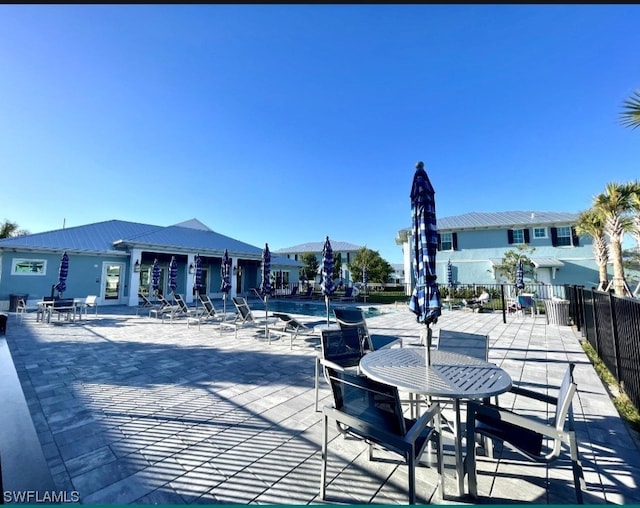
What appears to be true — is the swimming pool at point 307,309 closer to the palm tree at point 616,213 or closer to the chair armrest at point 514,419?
the palm tree at point 616,213

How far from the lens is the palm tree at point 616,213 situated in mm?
10344

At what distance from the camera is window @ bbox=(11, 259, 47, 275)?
44.7 feet

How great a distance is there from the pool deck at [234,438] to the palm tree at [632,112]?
4655 mm

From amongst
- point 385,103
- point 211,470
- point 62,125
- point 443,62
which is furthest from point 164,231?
point 211,470

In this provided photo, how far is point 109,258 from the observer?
53.4ft

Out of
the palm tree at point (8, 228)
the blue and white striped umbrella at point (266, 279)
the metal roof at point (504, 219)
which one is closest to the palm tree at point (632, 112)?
the blue and white striped umbrella at point (266, 279)

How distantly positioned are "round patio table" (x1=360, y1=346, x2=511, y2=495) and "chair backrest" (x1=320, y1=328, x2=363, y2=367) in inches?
33.4

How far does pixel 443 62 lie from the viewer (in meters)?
7.91

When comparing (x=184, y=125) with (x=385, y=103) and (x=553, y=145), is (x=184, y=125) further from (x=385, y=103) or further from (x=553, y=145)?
(x=553, y=145)

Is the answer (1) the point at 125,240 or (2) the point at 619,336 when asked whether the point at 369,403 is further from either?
(1) the point at 125,240

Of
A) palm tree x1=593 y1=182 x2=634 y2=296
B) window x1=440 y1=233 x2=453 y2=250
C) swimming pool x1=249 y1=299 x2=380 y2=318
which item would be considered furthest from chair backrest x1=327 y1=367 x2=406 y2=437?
window x1=440 y1=233 x2=453 y2=250

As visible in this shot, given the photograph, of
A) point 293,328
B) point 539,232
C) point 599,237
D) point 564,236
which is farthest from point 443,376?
point 564,236

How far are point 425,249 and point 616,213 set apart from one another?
522 inches

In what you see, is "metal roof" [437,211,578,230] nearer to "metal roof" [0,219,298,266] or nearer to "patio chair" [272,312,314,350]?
"metal roof" [0,219,298,266]
